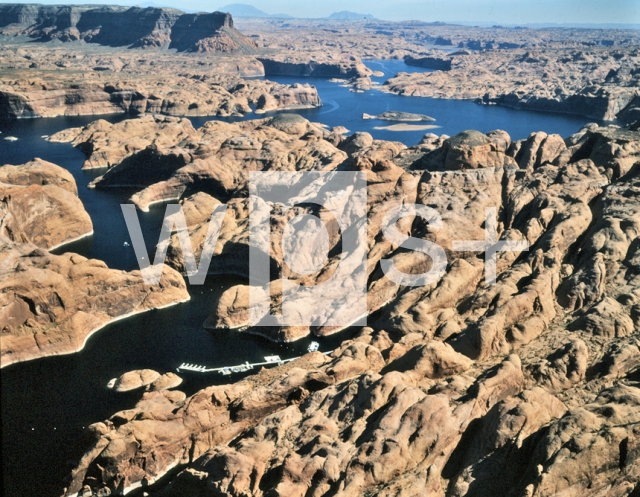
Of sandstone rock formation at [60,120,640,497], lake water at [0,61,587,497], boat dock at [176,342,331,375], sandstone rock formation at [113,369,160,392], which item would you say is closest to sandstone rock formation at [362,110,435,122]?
lake water at [0,61,587,497]

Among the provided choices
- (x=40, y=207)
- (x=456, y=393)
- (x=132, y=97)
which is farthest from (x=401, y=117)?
(x=456, y=393)

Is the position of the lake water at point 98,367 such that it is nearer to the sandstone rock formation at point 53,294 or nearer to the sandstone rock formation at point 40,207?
the sandstone rock formation at point 53,294

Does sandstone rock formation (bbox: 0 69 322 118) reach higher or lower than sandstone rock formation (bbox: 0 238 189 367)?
higher

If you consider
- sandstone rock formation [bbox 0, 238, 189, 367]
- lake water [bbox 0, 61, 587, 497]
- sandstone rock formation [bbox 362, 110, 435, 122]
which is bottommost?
lake water [bbox 0, 61, 587, 497]

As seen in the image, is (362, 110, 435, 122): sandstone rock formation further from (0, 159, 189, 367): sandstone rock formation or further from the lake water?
(0, 159, 189, 367): sandstone rock formation

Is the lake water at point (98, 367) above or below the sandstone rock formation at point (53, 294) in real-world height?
below

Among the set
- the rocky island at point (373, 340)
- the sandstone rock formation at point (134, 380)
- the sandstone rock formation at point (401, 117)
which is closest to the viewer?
the rocky island at point (373, 340)

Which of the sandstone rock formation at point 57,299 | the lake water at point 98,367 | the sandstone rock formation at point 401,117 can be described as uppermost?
the sandstone rock formation at point 401,117

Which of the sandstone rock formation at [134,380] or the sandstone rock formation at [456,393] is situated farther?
the sandstone rock formation at [134,380]

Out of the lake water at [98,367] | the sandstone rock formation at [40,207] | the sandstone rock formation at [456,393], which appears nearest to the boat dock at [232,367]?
the lake water at [98,367]

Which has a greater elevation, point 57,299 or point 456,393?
point 456,393

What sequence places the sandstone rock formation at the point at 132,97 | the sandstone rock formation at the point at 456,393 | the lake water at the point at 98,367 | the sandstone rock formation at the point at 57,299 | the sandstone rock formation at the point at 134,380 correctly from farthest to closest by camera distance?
1. the sandstone rock formation at the point at 132,97
2. the sandstone rock formation at the point at 57,299
3. the sandstone rock formation at the point at 134,380
4. the lake water at the point at 98,367
5. the sandstone rock formation at the point at 456,393

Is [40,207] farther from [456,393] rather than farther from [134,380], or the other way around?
[456,393]

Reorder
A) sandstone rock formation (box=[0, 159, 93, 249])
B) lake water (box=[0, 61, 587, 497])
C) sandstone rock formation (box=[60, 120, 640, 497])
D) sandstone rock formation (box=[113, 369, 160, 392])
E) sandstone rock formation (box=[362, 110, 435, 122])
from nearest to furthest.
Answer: sandstone rock formation (box=[60, 120, 640, 497]), lake water (box=[0, 61, 587, 497]), sandstone rock formation (box=[113, 369, 160, 392]), sandstone rock formation (box=[0, 159, 93, 249]), sandstone rock formation (box=[362, 110, 435, 122])
